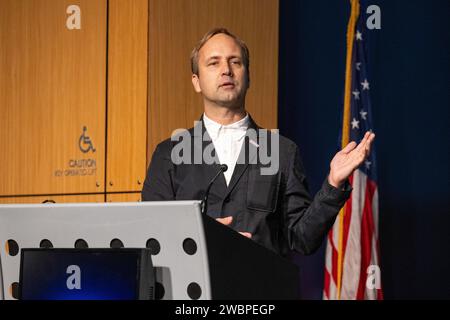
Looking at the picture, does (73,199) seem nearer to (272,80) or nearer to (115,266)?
(272,80)

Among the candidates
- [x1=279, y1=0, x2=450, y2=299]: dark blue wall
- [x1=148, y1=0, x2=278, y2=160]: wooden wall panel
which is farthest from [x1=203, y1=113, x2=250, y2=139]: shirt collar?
[x1=279, y1=0, x2=450, y2=299]: dark blue wall

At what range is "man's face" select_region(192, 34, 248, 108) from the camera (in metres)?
2.70

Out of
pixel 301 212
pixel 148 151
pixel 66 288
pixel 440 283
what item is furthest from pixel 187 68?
pixel 66 288

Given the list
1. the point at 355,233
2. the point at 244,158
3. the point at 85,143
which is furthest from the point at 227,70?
the point at 355,233

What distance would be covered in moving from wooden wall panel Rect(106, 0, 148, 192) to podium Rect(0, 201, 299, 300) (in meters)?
2.08

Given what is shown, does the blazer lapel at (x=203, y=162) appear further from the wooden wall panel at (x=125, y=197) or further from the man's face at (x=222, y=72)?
the wooden wall panel at (x=125, y=197)

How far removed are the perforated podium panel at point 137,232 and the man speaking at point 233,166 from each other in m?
0.97

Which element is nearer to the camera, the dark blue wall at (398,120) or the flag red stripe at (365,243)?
the flag red stripe at (365,243)

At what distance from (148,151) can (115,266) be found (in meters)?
2.26

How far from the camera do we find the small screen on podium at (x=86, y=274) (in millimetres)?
1466

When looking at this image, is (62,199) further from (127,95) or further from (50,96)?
(127,95)

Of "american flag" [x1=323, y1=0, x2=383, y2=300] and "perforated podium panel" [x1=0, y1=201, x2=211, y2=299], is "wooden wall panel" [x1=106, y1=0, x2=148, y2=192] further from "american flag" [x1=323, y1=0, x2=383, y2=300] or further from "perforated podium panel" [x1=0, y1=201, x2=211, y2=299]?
"perforated podium panel" [x1=0, y1=201, x2=211, y2=299]

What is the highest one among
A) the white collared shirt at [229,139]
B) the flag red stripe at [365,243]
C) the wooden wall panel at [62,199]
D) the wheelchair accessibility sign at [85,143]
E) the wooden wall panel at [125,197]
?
the white collared shirt at [229,139]

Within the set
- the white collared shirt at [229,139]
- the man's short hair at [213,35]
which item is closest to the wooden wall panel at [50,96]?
the man's short hair at [213,35]
